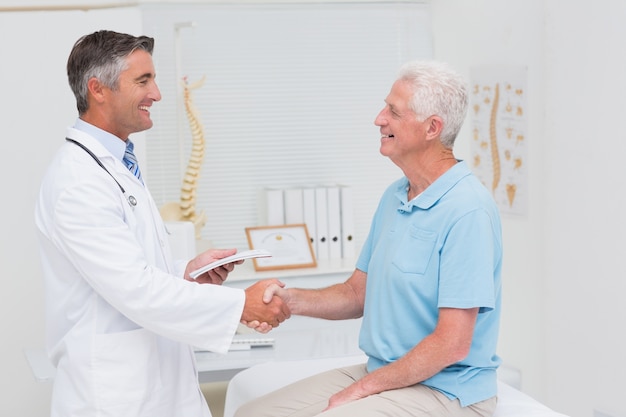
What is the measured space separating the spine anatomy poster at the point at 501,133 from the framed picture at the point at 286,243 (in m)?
0.79

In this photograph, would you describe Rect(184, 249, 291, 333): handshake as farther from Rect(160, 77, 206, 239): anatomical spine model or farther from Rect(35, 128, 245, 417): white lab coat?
Rect(160, 77, 206, 239): anatomical spine model

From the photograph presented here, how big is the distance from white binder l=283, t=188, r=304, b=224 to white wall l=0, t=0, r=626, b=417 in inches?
35.9

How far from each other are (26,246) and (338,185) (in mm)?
1387

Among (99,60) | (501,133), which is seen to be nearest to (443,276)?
(99,60)

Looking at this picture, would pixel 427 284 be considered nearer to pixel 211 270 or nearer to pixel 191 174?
pixel 211 270

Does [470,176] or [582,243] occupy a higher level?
[470,176]

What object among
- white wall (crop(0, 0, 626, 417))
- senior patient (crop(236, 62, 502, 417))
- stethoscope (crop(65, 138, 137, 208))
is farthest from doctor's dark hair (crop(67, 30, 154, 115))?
white wall (crop(0, 0, 626, 417))

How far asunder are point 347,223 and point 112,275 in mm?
2216

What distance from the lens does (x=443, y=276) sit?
2.29 metres

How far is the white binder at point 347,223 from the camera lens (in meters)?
4.36

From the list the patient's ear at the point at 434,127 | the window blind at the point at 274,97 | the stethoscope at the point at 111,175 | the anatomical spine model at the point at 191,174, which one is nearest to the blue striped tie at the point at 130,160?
the stethoscope at the point at 111,175

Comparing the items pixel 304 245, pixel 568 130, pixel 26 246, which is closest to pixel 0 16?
pixel 26 246

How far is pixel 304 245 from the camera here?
425cm

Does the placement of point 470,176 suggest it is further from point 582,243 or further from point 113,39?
point 582,243
